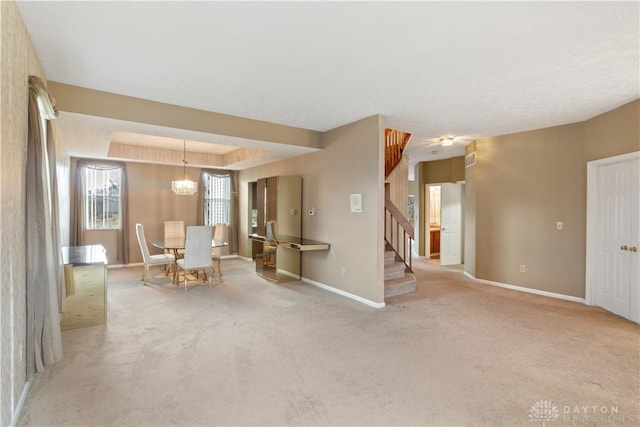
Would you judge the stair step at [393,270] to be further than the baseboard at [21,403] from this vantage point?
Yes

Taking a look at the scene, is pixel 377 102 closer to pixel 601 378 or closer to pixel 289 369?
pixel 289 369

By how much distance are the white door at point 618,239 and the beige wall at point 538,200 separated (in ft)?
0.70

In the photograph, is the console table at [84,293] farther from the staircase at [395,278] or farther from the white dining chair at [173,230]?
the staircase at [395,278]

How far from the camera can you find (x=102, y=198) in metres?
7.12

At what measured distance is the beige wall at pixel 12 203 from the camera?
1.71 meters

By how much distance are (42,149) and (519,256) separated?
6.47 m

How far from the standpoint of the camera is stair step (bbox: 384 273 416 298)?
4.86 m

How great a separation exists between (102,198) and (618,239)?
31.7 ft

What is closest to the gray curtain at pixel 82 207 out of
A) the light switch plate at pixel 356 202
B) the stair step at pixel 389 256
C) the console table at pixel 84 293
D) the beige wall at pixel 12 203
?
the console table at pixel 84 293

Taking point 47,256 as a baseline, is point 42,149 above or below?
above

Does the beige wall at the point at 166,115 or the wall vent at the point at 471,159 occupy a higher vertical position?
the beige wall at the point at 166,115

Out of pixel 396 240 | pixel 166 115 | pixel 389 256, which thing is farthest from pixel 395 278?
pixel 166 115

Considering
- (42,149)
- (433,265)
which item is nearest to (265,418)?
(42,149)

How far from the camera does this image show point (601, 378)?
8.18 feet
